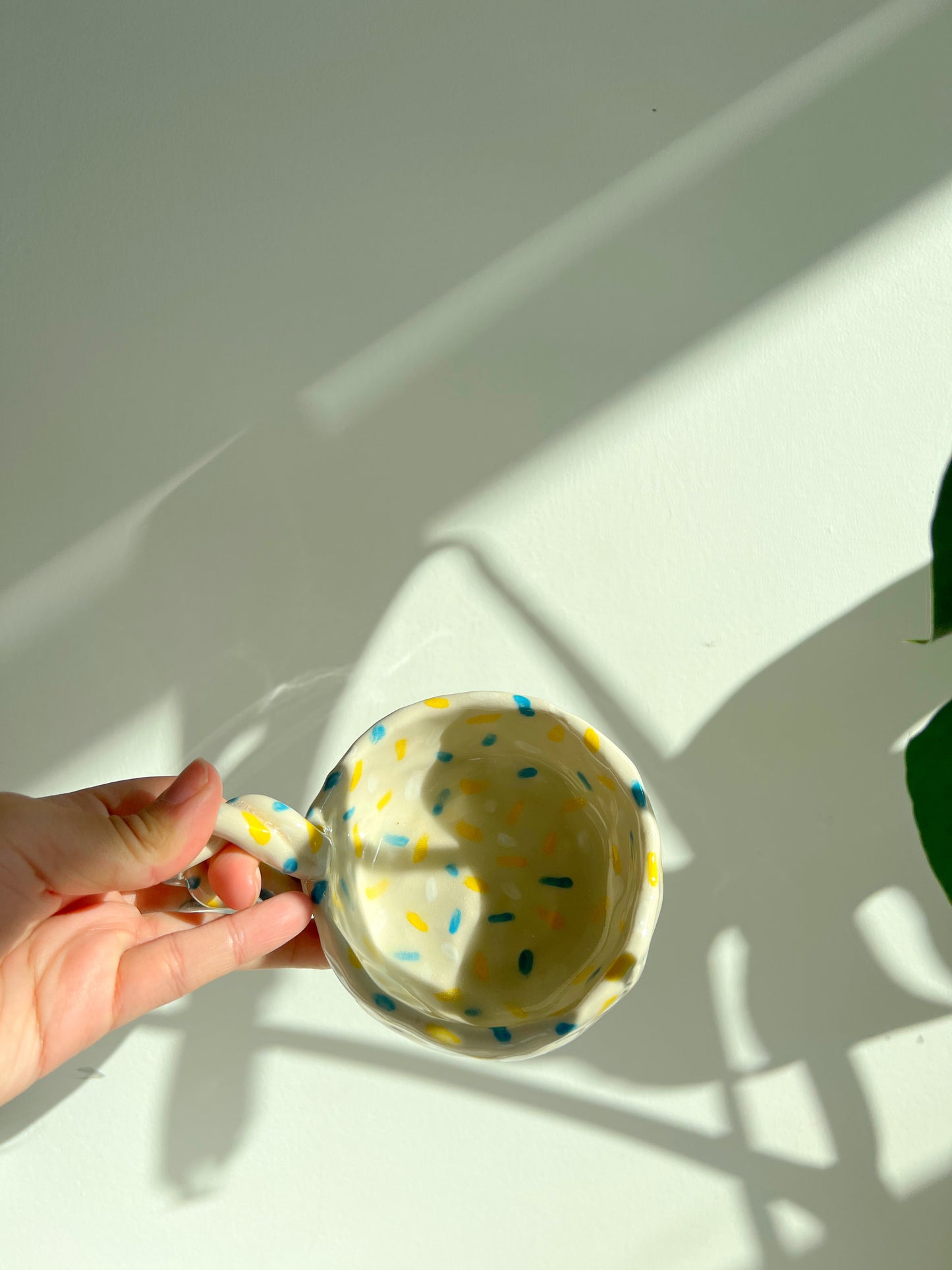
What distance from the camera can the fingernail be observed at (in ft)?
1.85

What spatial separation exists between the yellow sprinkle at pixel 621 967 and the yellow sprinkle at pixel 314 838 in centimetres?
21

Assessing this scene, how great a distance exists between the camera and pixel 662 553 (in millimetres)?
887

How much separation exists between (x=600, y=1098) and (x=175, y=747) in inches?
20.7

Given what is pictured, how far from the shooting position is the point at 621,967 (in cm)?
57

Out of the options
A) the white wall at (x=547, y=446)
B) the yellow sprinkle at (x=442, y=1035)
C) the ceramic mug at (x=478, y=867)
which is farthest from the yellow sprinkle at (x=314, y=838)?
the white wall at (x=547, y=446)

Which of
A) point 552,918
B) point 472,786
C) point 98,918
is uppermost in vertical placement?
point 98,918

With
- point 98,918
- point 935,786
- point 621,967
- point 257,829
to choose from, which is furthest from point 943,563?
point 98,918

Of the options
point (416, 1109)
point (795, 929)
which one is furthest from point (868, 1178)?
point (416, 1109)

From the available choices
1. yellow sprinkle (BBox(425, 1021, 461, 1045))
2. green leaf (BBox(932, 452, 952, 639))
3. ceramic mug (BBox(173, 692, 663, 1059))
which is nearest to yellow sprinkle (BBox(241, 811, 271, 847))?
ceramic mug (BBox(173, 692, 663, 1059))

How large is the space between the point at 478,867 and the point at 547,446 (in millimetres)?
427

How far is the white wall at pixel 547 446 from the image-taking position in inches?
33.1

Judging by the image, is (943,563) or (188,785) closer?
(943,563)

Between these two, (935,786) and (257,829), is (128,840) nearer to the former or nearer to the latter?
(257,829)

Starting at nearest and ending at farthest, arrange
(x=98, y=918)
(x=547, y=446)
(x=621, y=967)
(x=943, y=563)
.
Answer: (x=943, y=563) < (x=621, y=967) < (x=98, y=918) < (x=547, y=446)
